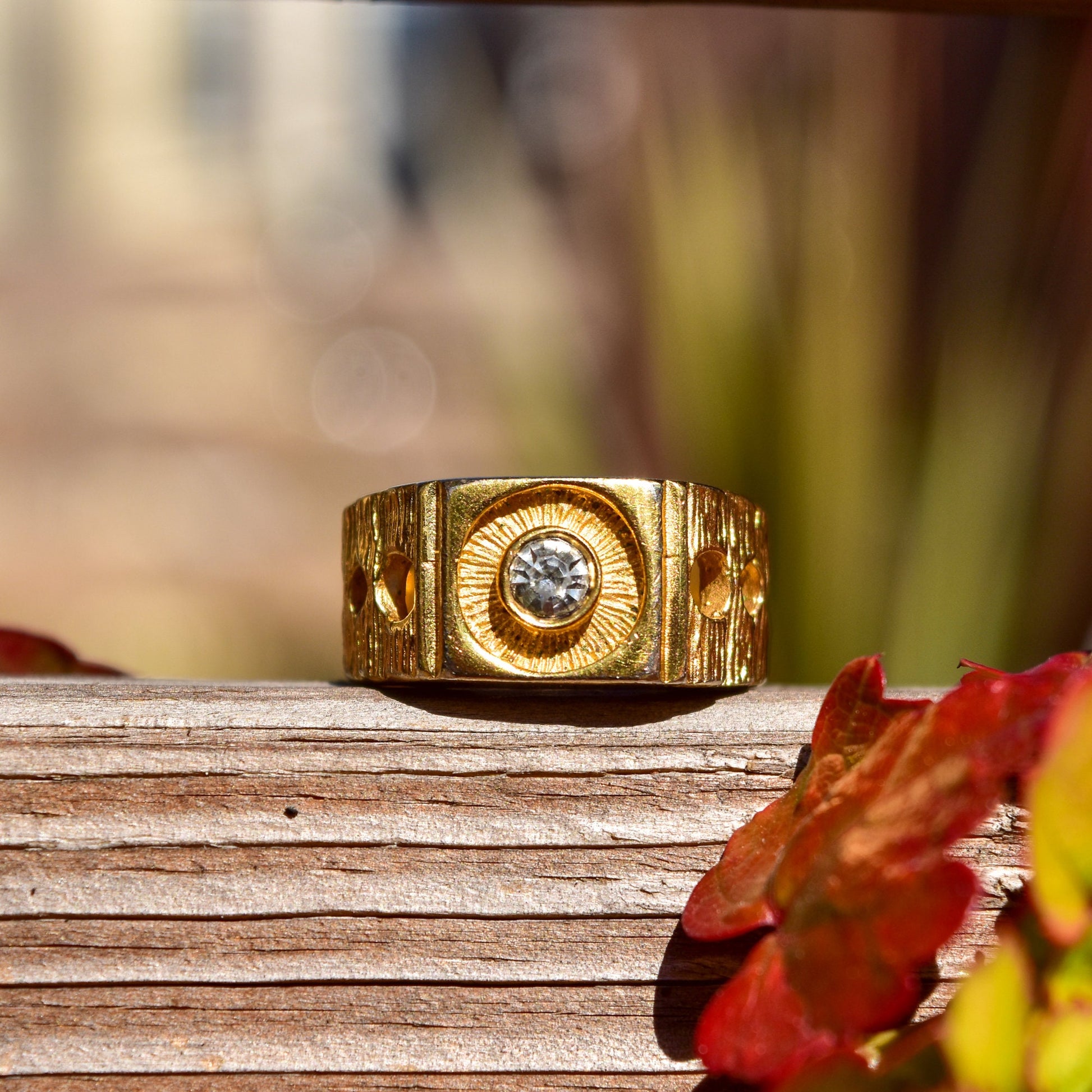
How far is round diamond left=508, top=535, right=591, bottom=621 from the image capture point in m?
0.51

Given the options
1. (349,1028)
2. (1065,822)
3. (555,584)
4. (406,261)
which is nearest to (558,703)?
(555,584)

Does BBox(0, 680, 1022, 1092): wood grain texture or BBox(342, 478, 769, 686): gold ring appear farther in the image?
BBox(342, 478, 769, 686): gold ring

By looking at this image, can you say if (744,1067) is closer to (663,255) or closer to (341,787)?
(341,787)

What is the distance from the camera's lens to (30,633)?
64cm

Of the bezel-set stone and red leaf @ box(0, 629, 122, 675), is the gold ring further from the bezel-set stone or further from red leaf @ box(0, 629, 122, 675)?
red leaf @ box(0, 629, 122, 675)

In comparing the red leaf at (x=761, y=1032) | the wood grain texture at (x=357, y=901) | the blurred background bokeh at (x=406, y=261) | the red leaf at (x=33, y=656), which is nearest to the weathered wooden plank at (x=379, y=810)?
the wood grain texture at (x=357, y=901)

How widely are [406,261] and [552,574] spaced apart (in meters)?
→ 1.40

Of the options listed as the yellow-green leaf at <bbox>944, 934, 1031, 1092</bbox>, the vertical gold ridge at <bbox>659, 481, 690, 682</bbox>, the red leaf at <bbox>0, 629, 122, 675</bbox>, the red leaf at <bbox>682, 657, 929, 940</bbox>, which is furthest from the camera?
the red leaf at <bbox>0, 629, 122, 675</bbox>

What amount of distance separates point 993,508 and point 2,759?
1060 millimetres

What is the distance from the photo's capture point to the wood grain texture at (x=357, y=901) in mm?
395

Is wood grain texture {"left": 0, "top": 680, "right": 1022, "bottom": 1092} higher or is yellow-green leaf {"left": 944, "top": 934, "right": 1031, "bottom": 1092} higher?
yellow-green leaf {"left": 944, "top": 934, "right": 1031, "bottom": 1092}

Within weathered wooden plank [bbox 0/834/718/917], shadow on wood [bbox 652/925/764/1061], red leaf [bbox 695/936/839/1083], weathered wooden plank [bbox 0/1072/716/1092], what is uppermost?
red leaf [bbox 695/936/839/1083]

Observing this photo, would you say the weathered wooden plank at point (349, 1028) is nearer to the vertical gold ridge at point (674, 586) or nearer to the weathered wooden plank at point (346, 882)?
the weathered wooden plank at point (346, 882)

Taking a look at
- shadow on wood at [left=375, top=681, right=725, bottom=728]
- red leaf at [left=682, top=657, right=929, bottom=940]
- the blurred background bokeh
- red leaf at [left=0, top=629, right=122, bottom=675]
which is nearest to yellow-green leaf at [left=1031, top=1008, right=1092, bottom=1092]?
red leaf at [left=682, top=657, right=929, bottom=940]
